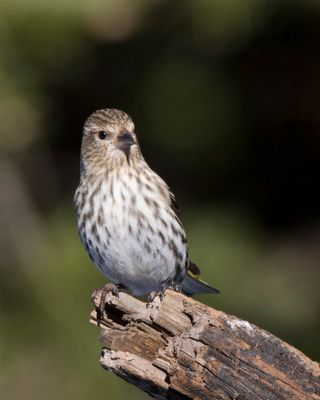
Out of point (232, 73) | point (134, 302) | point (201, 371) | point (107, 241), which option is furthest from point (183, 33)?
point (201, 371)

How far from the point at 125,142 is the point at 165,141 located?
6.58 ft

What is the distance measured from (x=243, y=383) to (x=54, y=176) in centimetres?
368

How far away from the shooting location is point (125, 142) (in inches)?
255

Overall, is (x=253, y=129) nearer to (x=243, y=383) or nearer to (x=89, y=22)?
(x=89, y=22)

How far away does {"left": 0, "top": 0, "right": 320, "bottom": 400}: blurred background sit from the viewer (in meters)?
6.95

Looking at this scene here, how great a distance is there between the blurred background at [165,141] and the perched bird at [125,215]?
21.5 inches

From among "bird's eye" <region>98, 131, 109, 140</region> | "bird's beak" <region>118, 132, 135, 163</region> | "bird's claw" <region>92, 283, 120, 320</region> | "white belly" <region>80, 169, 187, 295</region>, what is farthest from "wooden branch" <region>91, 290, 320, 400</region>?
"bird's eye" <region>98, 131, 109, 140</region>

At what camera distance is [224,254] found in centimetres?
768

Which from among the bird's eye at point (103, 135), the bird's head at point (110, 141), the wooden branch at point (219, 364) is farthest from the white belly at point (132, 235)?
the wooden branch at point (219, 364)

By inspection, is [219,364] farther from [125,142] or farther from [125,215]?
[125,142]

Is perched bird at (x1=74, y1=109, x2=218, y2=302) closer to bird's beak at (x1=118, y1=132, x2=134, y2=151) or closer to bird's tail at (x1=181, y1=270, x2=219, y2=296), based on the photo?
bird's beak at (x1=118, y1=132, x2=134, y2=151)

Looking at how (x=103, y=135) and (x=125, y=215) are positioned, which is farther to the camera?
(x=103, y=135)

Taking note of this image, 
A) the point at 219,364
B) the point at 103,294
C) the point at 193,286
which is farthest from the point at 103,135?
the point at 219,364

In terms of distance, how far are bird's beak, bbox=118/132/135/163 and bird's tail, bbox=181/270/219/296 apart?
2.43ft
